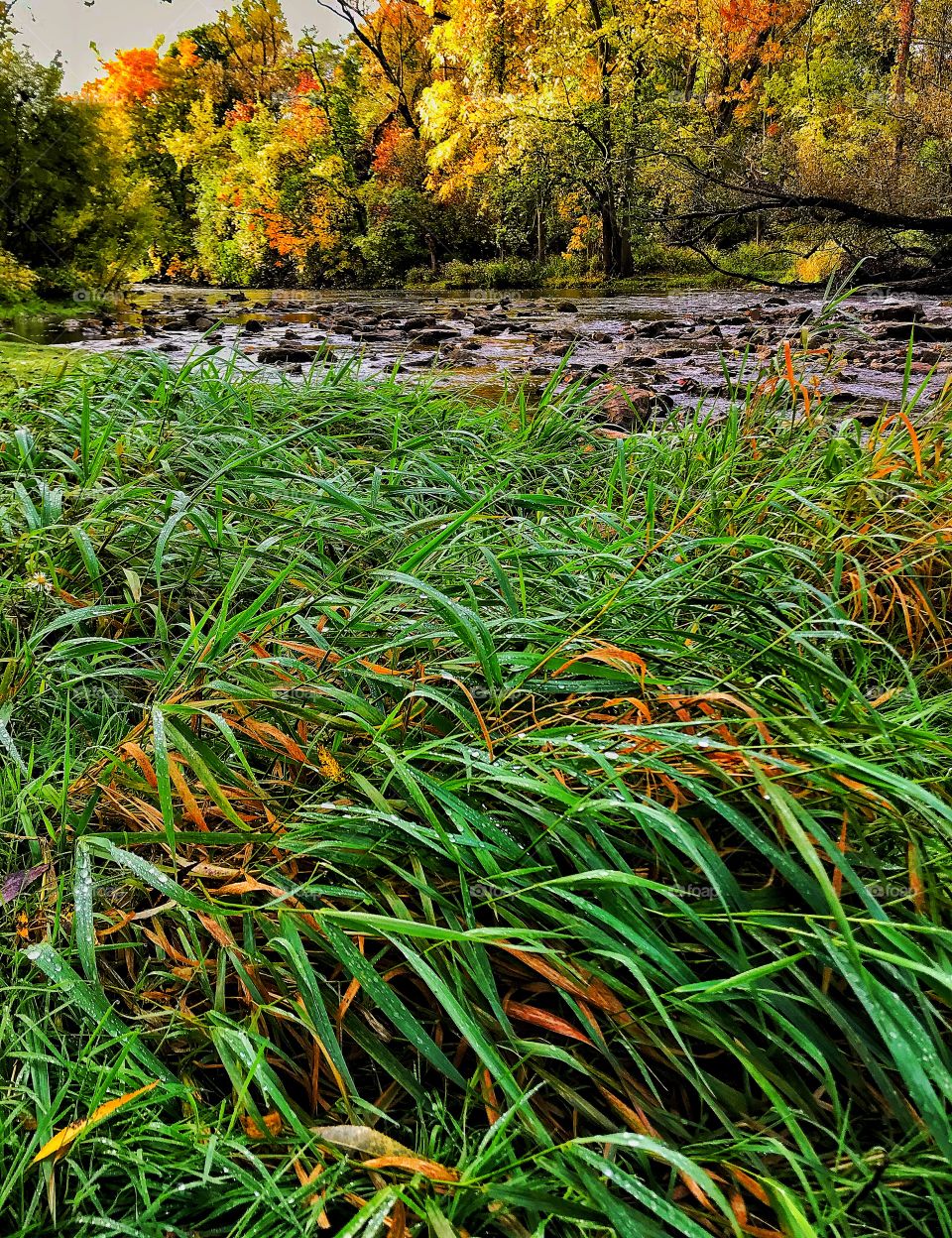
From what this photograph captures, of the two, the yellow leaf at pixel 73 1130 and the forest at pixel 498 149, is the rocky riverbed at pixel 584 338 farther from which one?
the yellow leaf at pixel 73 1130

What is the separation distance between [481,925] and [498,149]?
54.7 feet

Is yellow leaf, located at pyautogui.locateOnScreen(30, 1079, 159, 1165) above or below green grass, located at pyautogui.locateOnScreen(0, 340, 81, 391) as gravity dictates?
below

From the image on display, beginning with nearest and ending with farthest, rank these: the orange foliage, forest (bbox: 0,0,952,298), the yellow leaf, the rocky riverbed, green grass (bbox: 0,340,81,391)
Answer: the yellow leaf, green grass (bbox: 0,340,81,391), the rocky riverbed, forest (bbox: 0,0,952,298), the orange foliage

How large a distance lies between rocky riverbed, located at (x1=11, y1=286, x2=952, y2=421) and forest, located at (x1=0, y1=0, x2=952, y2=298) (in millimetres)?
705

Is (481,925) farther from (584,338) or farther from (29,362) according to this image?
(584,338)

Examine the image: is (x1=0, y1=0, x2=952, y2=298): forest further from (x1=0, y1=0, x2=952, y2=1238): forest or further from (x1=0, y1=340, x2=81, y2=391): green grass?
(x1=0, y1=0, x2=952, y2=1238): forest

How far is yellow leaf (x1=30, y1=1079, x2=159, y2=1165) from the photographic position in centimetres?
67

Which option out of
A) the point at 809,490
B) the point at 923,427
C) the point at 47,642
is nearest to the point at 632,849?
the point at 809,490

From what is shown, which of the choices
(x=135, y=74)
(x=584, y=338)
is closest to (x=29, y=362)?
(x=584, y=338)

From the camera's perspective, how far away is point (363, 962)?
0.81 metres

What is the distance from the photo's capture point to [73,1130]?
69 cm

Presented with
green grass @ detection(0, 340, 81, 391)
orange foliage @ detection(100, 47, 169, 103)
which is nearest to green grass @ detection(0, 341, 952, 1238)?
green grass @ detection(0, 340, 81, 391)

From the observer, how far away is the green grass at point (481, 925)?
0.69 m

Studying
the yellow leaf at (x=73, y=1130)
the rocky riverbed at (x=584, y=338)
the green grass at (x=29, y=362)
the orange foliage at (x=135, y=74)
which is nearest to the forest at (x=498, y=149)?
the orange foliage at (x=135, y=74)
